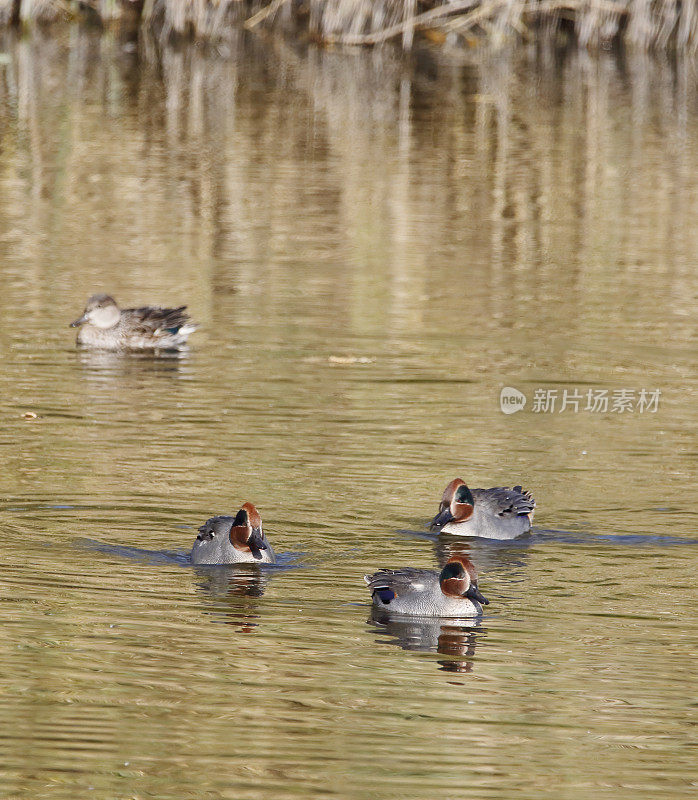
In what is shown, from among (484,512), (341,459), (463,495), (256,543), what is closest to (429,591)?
(256,543)

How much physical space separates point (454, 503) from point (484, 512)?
0.25 m

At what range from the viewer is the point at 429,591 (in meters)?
7.97

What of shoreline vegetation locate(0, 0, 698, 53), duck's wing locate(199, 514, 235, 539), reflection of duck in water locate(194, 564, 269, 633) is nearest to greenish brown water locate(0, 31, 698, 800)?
reflection of duck in water locate(194, 564, 269, 633)

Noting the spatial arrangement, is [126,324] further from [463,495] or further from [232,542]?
[232,542]

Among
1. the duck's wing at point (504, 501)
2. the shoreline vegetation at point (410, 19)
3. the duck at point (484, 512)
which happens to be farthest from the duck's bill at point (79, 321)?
the shoreline vegetation at point (410, 19)

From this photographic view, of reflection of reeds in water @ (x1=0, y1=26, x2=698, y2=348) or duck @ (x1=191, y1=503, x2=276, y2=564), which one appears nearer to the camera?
duck @ (x1=191, y1=503, x2=276, y2=564)

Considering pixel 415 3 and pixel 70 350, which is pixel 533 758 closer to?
pixel 70 350

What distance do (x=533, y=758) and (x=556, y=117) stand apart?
2166cm

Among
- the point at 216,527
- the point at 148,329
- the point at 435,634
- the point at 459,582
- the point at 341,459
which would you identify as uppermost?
the point at 459,582

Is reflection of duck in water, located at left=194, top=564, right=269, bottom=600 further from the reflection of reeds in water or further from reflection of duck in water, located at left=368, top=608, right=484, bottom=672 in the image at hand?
the reflection of reeds in water

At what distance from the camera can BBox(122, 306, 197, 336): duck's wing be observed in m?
13.8

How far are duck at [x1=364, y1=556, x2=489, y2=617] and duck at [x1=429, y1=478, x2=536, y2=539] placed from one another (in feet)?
3.58

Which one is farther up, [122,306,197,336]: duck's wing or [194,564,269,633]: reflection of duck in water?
[194,564,269,633]: reflection of duck in water

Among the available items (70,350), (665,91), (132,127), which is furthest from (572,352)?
(665,91)
